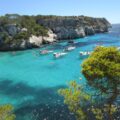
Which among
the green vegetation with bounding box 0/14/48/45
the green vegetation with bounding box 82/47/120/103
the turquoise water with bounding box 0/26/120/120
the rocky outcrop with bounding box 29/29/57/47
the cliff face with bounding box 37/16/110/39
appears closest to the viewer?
the green vegetation with bounding box 82/47/120/103

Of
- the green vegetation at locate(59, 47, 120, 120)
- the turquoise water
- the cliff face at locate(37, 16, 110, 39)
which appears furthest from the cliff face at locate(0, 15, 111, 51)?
the green vegetation at locate(59, 47, 120, 120)

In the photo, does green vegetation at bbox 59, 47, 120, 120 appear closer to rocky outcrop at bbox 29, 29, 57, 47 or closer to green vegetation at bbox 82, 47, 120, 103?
green vegetation at bbox 82, 47, 120, 103

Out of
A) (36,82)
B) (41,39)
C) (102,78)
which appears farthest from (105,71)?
(41,39)

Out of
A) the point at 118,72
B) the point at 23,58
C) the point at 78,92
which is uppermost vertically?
the point at 118,72

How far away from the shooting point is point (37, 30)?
139875mm

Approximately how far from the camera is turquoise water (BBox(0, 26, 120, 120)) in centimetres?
4053

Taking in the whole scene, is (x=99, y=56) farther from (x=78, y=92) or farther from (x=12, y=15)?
A: (x=12, y=15)

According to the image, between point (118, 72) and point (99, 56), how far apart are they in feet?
9.33

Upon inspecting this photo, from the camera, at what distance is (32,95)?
4875 centimetres

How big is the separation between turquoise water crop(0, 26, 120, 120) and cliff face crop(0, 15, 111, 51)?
80.6 feet

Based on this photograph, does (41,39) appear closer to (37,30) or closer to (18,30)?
(37,30)

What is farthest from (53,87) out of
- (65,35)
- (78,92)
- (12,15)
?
(12,15)

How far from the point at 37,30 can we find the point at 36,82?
83.7 meters

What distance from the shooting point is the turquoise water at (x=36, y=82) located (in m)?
40.5
